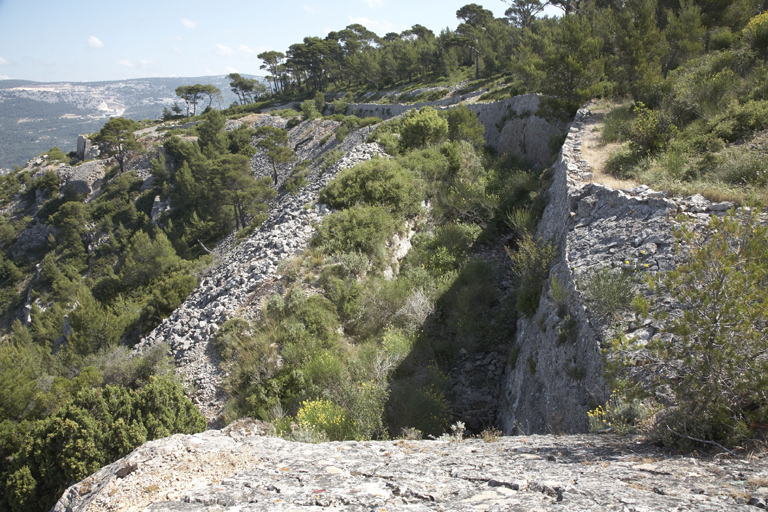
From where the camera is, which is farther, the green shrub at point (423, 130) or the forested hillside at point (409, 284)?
the green shrub at point (423, 130)

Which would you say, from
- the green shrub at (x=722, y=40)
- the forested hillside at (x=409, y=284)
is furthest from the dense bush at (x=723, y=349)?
the green shrub at (x=722, y=40)

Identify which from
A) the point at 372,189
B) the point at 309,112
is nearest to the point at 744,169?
the point at 372,189

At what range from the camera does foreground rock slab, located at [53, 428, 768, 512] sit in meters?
2.43

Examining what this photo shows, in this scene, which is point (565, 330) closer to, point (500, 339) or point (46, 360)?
point (500, 339)

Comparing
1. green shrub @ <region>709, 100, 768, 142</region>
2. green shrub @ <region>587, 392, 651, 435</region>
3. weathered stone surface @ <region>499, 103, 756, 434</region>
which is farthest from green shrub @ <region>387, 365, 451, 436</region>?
green shrub @ <region>709, 100, 768, 142</region>

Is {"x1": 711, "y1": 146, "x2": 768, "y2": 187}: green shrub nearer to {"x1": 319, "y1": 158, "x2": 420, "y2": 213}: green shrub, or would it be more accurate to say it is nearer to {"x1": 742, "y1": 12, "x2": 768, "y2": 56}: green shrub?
{"x1": 742, "y1": 12, "x2": 768, "y2": 56}: green shrub

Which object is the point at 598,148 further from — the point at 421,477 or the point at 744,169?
the point at 421,477

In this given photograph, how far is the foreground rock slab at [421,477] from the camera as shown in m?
2.43

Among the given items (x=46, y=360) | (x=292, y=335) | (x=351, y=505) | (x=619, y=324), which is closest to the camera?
(x=351, y=505)

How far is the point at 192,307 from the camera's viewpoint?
10.3 metres

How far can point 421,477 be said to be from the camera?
10.8ft

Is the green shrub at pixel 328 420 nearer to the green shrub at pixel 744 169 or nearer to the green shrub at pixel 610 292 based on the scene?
the green shrub at pixel 610 292

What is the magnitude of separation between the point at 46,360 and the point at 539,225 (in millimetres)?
19083

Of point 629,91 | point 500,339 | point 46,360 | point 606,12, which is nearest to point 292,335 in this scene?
point 500,339
